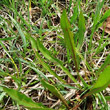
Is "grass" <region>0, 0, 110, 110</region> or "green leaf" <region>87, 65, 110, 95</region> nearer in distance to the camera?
"green leaf" <region>87, 65, 110, 95</region>

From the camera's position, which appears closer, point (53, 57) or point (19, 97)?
point (19, 97)

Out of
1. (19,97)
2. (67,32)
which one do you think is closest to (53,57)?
(67,32)

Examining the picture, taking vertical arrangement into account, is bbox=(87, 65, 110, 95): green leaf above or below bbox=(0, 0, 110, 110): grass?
below

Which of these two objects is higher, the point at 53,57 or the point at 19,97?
Result: the point at 53,57

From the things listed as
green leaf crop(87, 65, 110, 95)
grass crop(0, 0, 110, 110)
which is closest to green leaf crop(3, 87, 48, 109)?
grass crop(0, 0, 110, 110)

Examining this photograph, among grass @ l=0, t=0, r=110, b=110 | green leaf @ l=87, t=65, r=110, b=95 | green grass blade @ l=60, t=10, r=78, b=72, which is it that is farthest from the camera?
grass @ l=0, t=0, r=110, b=110

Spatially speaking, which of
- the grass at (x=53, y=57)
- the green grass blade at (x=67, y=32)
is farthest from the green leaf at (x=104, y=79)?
the green grass blade at (x=67, y=32)

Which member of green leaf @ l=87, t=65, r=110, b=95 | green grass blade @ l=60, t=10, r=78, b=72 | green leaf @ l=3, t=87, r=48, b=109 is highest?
green grass blade @ l=60, t=10, r=78, b=72

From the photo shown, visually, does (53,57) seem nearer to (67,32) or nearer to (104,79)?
(67,32)

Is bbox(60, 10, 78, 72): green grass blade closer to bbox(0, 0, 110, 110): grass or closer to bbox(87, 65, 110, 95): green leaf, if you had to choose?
bbox(0, 0, 110, 110): grass
